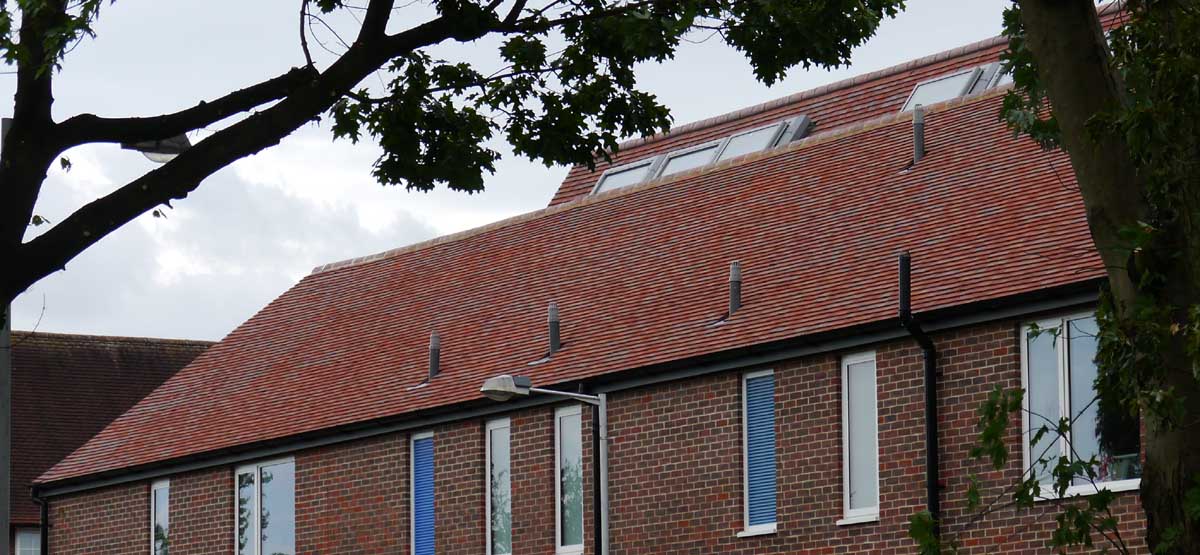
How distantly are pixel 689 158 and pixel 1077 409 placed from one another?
14.7 metres

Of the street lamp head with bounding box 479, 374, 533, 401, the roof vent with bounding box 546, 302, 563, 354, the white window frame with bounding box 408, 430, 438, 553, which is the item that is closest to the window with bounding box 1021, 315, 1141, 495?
the street lamp head with bounding box 479, 374, 533, 401

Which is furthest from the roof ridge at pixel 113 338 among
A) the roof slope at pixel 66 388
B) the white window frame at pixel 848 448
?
the white window frame at pixel 848 448

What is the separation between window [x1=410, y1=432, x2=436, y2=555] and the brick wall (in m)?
0.17

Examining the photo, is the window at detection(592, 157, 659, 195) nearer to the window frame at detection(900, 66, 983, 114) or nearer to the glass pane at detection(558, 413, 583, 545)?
the window frame at detection(900, 66, 983, 114)

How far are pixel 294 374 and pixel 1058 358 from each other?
16067mm

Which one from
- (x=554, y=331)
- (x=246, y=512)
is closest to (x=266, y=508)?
(x=246, y=512)

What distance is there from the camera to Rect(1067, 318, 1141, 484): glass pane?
21.0m

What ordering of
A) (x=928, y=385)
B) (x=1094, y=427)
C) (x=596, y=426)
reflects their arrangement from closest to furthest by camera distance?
(x=1094, y=427) → (x=928, y=385) → (x=596, y=426)

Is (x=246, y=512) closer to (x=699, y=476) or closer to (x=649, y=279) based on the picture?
(x=649, y=279)

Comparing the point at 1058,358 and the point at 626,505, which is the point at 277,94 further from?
the point at 626,505

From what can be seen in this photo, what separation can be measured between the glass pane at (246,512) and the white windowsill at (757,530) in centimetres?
1071

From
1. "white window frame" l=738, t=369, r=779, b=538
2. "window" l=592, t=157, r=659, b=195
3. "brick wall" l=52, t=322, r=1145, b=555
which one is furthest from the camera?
"window" l=592, t=157, r=659, b=195

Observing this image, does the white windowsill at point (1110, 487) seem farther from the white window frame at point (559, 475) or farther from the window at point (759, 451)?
the white window frame at point (559, 475)

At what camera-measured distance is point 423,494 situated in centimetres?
2991
